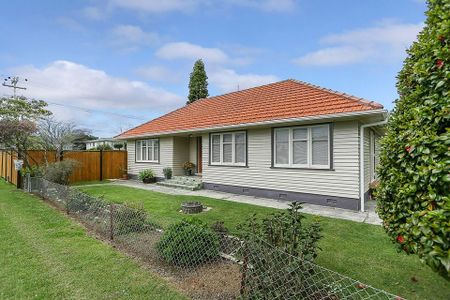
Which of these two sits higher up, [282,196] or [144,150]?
[144,150]

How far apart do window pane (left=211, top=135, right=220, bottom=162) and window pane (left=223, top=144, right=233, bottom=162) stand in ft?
1.30

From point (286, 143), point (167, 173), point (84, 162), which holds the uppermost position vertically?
point (286, 143)

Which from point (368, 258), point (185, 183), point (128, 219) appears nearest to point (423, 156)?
point (368, 258)

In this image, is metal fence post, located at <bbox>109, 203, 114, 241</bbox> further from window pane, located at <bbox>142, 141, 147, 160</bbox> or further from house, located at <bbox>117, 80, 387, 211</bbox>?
window pane, located at <bbox>142, 141, 147, 160</bbox>

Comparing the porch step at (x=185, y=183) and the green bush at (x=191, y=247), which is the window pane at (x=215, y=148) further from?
the green bush at (x=191, y=247)

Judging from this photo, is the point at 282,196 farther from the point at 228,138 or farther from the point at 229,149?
the point at 228,138

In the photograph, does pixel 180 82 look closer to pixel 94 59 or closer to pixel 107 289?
pixel 94 59

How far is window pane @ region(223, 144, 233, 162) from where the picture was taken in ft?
38.5

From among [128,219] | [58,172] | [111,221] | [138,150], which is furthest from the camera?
[138,150]

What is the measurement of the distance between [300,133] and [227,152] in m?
3.53

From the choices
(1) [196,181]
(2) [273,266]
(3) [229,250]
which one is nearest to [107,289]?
(3) [229,250]

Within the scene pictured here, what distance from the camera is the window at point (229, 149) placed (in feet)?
37.3

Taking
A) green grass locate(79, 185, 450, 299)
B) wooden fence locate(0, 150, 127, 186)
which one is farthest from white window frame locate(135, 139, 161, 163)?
green grass locate(79, 185, 450, 299)

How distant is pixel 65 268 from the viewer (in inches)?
161
